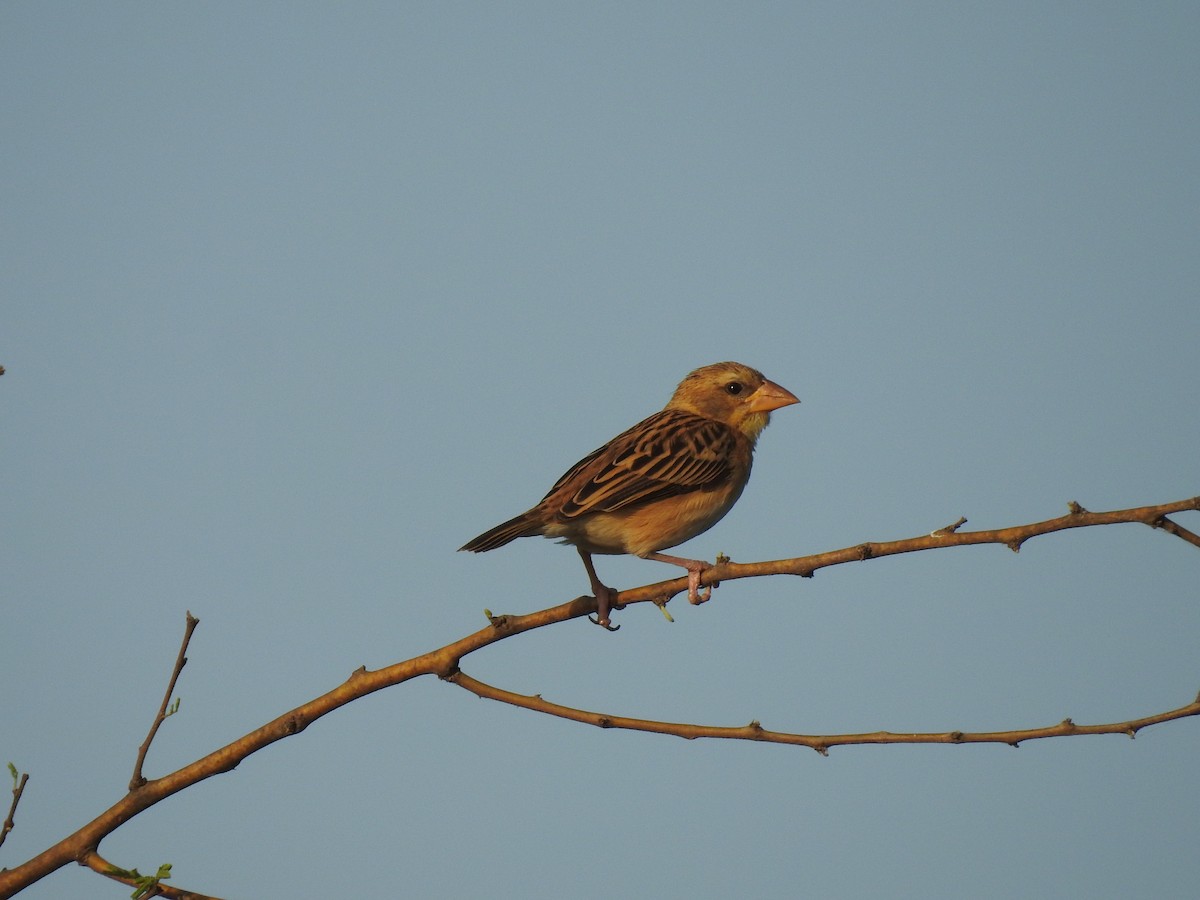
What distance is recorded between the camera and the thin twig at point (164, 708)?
14.5ft

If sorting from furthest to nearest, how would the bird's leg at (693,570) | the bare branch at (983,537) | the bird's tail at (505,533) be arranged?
1. the bird's tail at (505,533)
2. the bird's leg at (693,570)
3. the bare branch at (983,537)

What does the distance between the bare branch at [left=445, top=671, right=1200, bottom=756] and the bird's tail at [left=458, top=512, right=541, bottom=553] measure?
105 inches

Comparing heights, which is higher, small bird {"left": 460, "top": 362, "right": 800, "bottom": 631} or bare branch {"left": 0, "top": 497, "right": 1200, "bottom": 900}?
small bird {"left": 460, "top": 362, "right": 800, "bottom": 631}

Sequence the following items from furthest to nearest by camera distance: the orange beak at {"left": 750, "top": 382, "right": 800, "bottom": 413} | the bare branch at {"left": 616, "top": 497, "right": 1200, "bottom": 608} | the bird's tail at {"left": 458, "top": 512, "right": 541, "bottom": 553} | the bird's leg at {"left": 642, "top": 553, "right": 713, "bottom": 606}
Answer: the orange beak at {"left": 750, "top": 382, "right": 800, "bottom": 413} → the bird's tail at {"left": 458, "top": 512, "right": 541, "bottom": 553} → the bird's leg at {"left": 642, "top": 553, "right": 713, "bottom": 606} → the bare branch at {"left": 616, "top": 497, "right": 1200, "bottom": 608}

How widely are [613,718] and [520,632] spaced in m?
0.53

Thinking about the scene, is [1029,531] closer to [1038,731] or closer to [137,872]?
[1038,731]

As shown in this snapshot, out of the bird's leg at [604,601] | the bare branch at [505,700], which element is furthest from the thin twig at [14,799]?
the bird's leg at [604,601]

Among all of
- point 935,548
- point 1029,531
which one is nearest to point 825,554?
point 935,548

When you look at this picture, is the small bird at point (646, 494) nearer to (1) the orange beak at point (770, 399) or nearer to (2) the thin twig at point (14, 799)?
(1) the orange beak at point (770, 399)

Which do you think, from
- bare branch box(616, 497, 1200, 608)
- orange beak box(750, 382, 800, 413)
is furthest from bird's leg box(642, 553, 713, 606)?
orange beak box(750, 382, 800, 413)

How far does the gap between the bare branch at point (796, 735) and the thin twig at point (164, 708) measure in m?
0.95

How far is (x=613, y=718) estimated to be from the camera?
4.68m

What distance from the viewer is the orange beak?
962 centimetres

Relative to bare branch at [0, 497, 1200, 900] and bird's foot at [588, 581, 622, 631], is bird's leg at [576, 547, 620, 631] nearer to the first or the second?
bird's foot at [588, 581, 622, 631]
